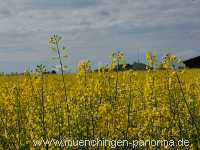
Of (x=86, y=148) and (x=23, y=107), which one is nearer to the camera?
(x=86, y=148)

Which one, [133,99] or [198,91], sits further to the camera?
[198,91]

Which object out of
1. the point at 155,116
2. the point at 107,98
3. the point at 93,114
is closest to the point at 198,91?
the point at 107,98

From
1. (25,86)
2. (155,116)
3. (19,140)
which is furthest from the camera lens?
(25,86)

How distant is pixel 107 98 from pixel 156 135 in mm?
1769

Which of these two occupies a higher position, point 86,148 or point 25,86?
point 25,86

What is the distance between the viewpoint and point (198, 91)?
435 inches

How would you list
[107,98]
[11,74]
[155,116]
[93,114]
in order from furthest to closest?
[11,74] < [107,98] < [93,114] < [155,116]

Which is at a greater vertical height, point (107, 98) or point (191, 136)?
point (107, 98)

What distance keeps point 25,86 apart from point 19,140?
2.19m

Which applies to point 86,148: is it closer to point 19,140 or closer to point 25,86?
point 19,140

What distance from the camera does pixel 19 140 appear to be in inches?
245

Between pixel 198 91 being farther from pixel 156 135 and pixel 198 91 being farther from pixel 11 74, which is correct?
pixel 11 74

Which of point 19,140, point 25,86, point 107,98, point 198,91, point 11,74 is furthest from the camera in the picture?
point 11,74

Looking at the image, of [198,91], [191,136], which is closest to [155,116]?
[191,136]
